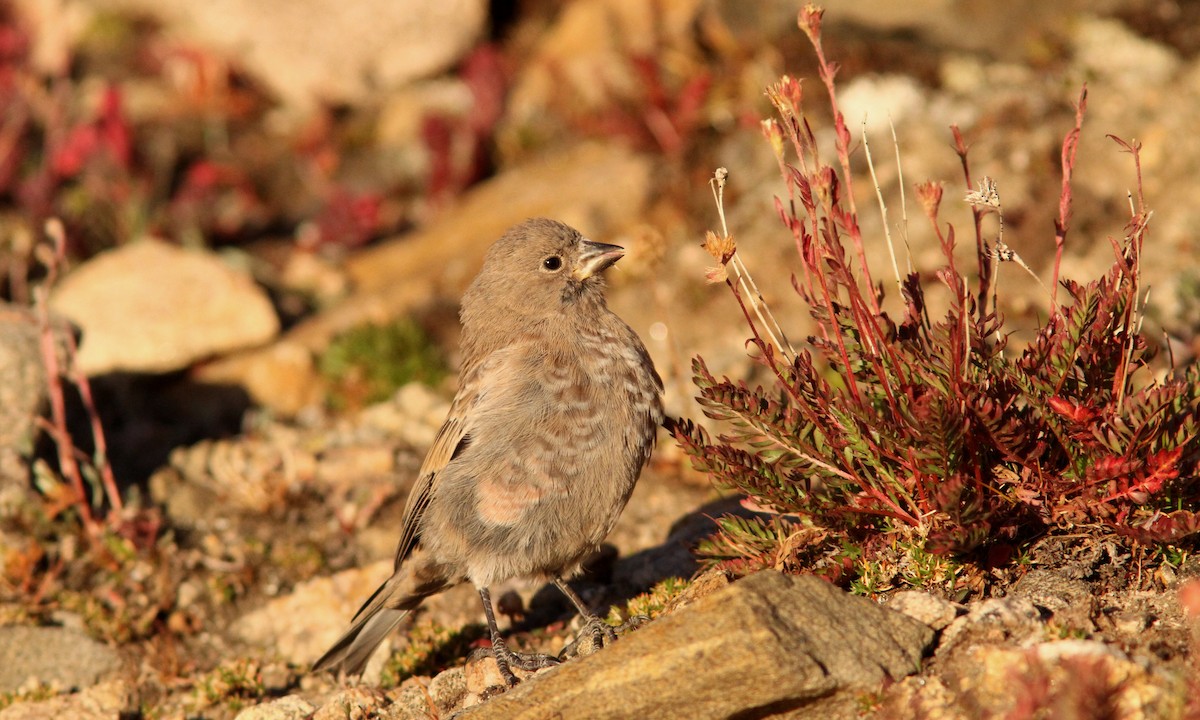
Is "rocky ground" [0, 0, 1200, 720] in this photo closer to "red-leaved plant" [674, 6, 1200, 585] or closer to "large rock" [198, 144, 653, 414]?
"large rock" [198, 144, 653, 414]

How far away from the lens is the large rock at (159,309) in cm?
Answer: 853

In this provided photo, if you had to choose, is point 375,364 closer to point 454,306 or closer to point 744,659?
point 454,306

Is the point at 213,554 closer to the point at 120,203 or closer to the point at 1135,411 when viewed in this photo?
the point at 120,203

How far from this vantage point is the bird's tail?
571 cm

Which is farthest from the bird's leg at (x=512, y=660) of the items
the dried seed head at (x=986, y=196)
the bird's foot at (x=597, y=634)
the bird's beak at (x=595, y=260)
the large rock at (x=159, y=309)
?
the large rock at (x=159, y=309)

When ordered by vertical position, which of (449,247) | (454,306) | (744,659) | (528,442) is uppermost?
(449,247)

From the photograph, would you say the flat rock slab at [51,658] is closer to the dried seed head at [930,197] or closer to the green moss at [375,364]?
the green moss at [375,364]

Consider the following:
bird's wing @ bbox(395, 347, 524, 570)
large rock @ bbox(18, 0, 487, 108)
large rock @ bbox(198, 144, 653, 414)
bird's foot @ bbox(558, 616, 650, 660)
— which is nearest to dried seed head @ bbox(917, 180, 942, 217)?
bird's foot @ bbox(558, 616, 650, 660)

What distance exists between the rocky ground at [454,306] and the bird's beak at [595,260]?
35 centimetres

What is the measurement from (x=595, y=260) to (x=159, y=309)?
424cm

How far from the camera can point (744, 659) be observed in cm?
374

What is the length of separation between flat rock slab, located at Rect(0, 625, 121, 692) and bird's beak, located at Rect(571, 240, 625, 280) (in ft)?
10.3

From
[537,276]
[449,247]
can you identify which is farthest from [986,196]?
[449,247]

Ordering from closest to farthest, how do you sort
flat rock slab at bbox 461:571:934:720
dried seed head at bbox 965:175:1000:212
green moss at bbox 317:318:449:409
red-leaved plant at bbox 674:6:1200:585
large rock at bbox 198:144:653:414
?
flat rock slab at bbox 461:571:934:720
dried seed head at bbox 965:175:1000:212
red-leaved plant at bbox 674:6:1200:585
green moss at bbox 317:318:449:409
large rock at bbox 198:144:653:414
